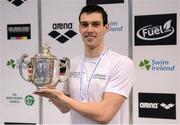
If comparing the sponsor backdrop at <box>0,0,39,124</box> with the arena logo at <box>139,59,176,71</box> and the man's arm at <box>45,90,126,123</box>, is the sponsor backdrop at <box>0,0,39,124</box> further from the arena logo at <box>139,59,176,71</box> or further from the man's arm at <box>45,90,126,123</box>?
the man's arm at <box>45,90,126,123</box>

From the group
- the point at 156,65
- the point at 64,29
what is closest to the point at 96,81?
the point at 156,65

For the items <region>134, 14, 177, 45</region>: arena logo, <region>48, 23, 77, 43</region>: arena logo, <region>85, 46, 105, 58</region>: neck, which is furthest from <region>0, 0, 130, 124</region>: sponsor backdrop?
<region>85, 46, 105, 58</region>: neck

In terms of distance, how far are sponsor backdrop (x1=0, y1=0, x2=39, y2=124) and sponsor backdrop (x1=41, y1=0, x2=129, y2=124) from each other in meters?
0.12

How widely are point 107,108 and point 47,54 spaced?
0.44m

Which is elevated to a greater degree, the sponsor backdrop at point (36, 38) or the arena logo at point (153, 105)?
the sponsor backdrop at point (36, 38)

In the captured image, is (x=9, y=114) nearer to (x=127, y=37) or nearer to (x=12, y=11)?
(x=12, y=11)

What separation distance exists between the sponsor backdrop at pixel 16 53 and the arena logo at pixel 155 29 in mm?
1016

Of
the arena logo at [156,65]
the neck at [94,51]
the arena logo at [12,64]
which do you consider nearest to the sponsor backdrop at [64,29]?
the arena logo at [156,65]

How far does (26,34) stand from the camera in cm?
324

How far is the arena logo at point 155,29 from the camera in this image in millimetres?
2764

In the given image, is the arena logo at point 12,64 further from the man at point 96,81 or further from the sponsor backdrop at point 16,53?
the man at point 96,81

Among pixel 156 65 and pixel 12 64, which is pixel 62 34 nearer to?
pixel 12 64

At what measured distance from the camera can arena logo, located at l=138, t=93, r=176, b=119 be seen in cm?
277

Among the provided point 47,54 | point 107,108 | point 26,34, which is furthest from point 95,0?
point 107,108
